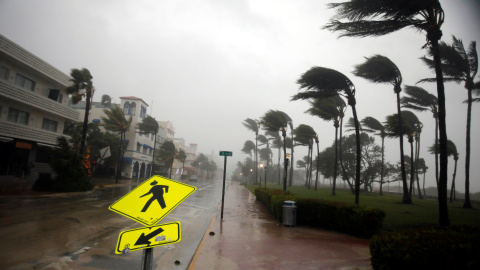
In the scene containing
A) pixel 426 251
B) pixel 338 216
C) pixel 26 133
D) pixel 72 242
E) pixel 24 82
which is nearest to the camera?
pixel 426 251

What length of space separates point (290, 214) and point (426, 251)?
235 inches

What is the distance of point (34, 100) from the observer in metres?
20.9

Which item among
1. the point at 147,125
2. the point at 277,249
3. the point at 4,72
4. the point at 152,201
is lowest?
the point at 277,249

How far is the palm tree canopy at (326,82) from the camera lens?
13367 mm

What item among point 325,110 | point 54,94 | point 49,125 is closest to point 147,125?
point 49,125

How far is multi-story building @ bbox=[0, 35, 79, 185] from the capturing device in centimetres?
1888

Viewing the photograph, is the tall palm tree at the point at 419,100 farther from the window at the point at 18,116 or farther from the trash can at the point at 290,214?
the window at the point at 18,116

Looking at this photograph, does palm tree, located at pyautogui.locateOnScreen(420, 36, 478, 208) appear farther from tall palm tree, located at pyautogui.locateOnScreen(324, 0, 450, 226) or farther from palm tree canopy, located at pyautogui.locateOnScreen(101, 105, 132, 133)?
palm tree canopy, located at pyautogui.locateOnScreen(101, 105, 132, 133)

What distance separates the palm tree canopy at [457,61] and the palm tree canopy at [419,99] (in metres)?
6.74

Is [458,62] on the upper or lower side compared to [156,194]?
upper

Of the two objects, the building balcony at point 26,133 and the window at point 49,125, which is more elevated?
the window at point 49,125

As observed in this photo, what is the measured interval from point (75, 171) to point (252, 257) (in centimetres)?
1791

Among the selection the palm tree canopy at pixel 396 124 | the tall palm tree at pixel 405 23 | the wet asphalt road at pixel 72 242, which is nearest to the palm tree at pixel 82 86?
the wet asphalt road at pixel 72 242

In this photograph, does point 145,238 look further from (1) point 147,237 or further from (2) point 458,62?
(2) point 458,62
